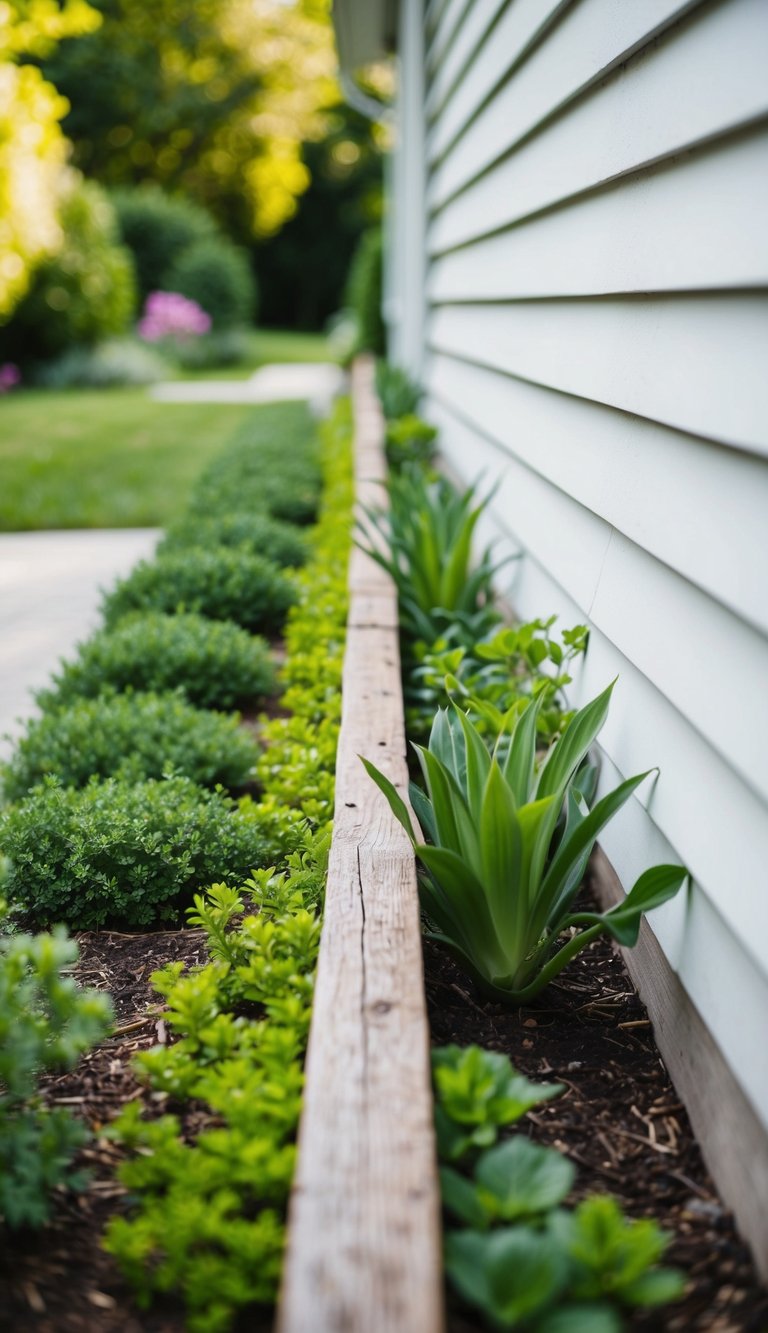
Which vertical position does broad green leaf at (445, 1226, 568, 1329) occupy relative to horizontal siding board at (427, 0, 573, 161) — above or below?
below

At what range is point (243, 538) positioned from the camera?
180 inches

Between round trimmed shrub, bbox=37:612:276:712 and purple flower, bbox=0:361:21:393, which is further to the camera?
purple flower, bbox=0:361:21:393

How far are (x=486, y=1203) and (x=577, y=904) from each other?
1182mm

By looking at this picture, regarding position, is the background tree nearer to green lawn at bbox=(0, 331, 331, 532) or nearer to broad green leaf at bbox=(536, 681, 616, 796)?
green lawn at bbox=(0, 331, 331, 532)

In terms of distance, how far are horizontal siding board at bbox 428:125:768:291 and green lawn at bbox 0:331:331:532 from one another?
4057 mm

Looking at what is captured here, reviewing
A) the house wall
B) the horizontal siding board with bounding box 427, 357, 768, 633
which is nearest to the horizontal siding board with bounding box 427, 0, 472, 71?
the house wall

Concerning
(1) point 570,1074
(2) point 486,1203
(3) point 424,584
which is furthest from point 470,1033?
(3) point 424,584

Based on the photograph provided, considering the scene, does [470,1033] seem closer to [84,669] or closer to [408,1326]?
[408,1326]

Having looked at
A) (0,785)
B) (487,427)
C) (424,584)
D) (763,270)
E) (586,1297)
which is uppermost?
(763,270)

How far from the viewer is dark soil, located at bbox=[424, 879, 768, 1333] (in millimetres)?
1287

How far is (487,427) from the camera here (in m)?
4.03

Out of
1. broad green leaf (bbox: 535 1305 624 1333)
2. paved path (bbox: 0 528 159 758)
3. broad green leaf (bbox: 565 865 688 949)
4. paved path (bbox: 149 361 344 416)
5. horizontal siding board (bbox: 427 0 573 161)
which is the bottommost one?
paved path (bbox: 0 528 159 758)

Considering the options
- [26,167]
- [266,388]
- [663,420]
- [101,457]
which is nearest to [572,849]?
[663,420]

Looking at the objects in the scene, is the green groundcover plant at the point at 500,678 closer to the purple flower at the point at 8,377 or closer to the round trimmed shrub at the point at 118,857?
the round trimmed shrub at the point at 118,857
